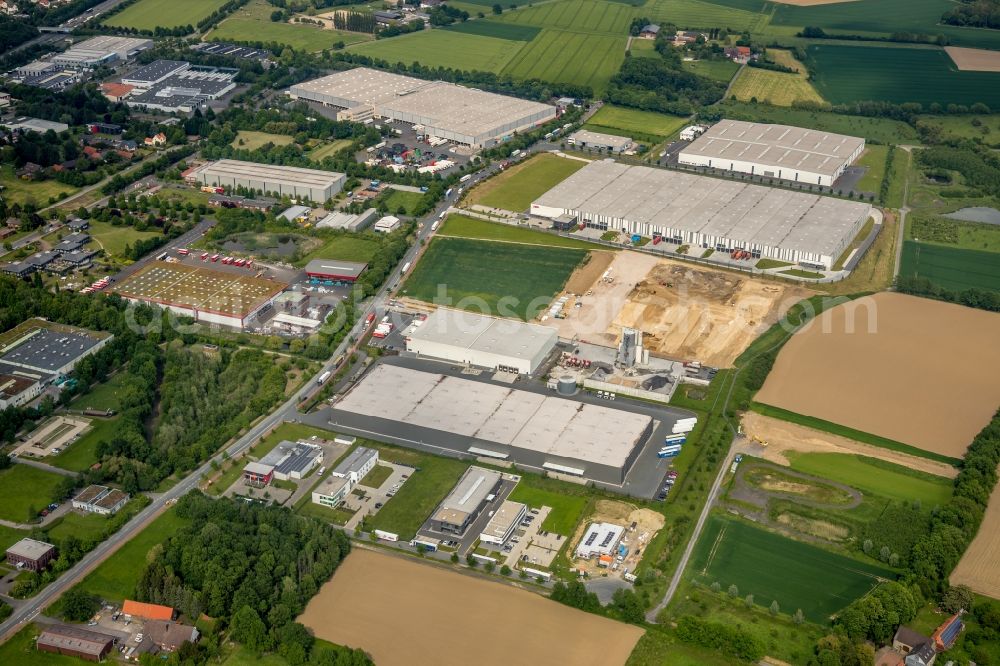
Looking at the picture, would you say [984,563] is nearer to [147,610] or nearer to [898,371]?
[898,371]

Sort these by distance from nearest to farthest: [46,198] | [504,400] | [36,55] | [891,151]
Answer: [504,400] → [46,198] → [891,151] → [36,55]

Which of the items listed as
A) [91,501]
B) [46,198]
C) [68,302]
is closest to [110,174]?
[46,198]

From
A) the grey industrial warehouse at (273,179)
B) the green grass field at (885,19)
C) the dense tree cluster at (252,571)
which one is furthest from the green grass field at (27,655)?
the green grass field at (885,19)

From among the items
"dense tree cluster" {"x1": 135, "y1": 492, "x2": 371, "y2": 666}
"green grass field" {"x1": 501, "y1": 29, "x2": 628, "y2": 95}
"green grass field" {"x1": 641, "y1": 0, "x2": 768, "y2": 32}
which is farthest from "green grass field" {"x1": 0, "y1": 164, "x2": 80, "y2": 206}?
"green grass field" {"x1": 641, "y1": 0, "x2": 768, "y2": 32}

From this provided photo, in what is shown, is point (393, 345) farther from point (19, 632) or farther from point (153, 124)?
point (153, 124)

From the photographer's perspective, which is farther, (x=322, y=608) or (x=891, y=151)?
(x=891, y=151)

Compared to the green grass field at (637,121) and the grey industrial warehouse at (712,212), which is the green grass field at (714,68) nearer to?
the green grass field at (637,121)

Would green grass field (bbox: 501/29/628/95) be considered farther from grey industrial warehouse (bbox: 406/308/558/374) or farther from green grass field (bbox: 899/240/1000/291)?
grey industrial warehouse (bbox: 406/308/558/374)
